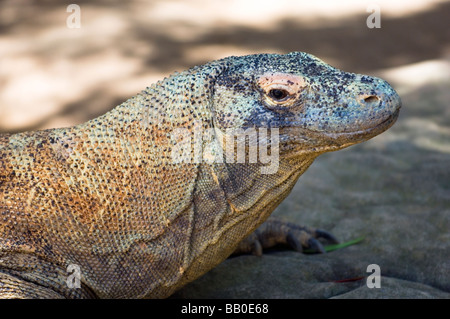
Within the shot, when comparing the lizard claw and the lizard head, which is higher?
the lizard head

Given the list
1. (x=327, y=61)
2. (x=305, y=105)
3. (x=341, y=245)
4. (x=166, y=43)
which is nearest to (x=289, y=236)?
(x=341, y=245)

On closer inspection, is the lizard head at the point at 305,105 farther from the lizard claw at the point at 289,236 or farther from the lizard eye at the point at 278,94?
the lizard claw at the point at 289,236

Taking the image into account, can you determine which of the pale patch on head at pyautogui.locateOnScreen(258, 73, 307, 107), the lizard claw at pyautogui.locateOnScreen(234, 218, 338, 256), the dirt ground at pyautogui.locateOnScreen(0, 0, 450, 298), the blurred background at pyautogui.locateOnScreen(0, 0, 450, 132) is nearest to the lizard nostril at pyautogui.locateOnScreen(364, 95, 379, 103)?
the pale patch on head at pyautogui.locateOnScreen(258, 73, 307, 107)

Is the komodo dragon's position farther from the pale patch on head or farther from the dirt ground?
the dirt ground

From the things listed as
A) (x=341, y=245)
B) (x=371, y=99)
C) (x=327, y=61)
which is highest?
(x=327, y=61)

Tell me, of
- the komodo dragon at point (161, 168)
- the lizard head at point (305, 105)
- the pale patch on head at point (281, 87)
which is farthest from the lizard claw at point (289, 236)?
the pale patch on head at point (281, 87)

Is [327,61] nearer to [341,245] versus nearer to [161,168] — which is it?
[341,245]
